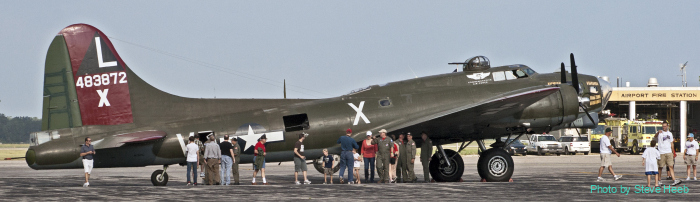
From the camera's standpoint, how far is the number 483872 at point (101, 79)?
64.8ft

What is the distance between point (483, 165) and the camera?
21031mm

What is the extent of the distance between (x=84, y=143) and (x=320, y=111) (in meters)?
6.77

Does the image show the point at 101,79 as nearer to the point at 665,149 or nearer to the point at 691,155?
the point at 665,149

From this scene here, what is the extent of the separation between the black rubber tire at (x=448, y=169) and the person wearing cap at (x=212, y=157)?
7.11 metres

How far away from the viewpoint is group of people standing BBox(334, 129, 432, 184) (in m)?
20.3

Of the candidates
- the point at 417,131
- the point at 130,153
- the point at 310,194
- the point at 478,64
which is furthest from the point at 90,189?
the point at 478,64

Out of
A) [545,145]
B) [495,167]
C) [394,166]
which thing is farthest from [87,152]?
[545,145]

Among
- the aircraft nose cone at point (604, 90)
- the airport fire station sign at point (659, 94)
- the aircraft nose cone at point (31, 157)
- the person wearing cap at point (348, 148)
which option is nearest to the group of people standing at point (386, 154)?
the person wearing cap at point (348, 148)

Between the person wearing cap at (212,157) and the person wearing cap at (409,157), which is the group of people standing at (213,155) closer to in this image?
the person wearing cap at (212,157)

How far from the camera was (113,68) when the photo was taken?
790 inches

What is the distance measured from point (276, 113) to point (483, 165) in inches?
258

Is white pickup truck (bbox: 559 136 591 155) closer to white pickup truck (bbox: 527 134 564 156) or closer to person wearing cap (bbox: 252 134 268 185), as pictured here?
white pickup truck (bbox: 527 134 564 156)

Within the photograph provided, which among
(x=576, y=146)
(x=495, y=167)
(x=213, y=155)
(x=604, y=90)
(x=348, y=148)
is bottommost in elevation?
(x=576, y=146)

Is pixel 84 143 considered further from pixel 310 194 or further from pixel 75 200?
pixel 310 194
